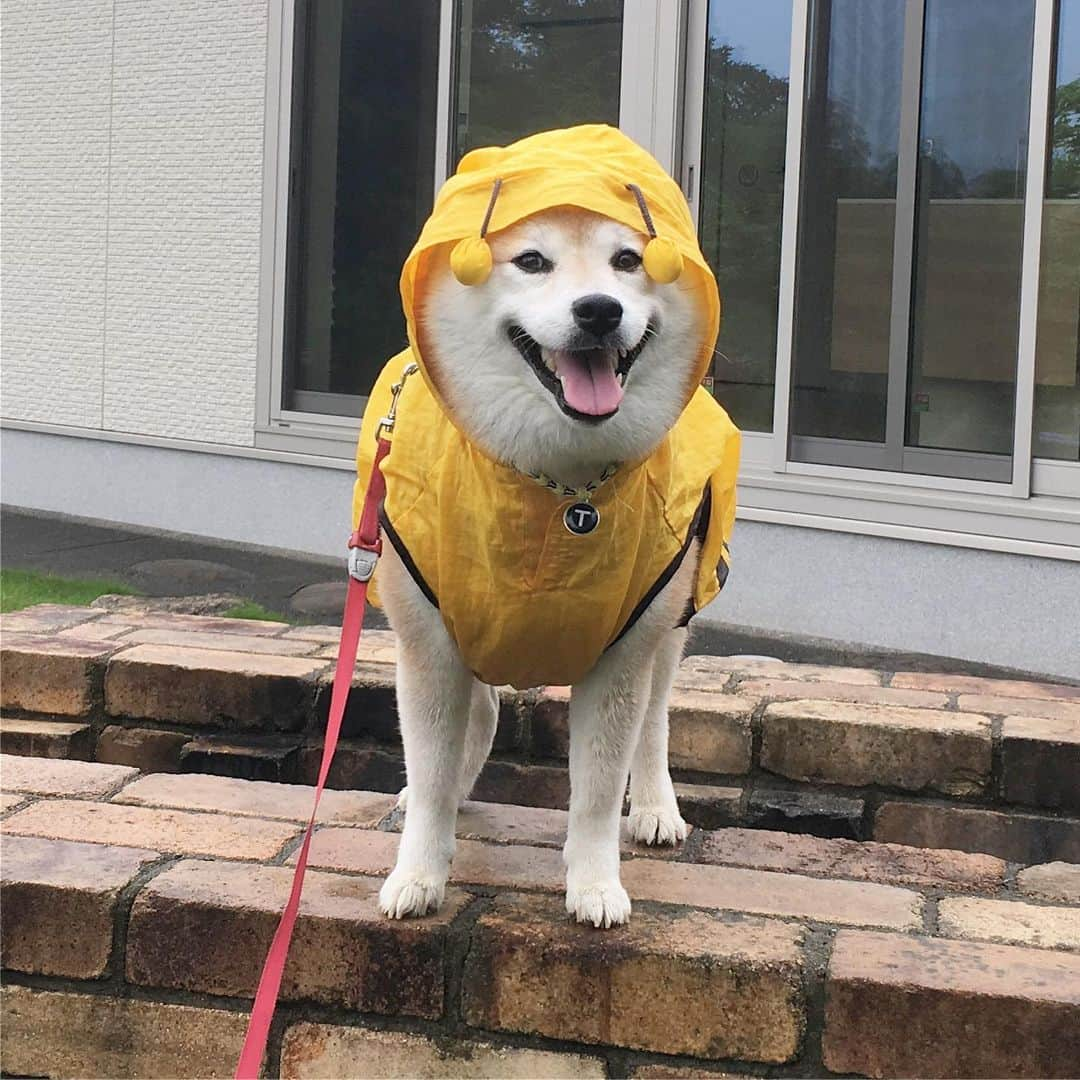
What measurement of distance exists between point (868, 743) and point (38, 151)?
7.36 metres

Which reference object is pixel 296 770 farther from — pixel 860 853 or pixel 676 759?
pixel 860 853

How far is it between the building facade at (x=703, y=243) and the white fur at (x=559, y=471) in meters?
3.54

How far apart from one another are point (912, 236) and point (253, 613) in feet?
11.3

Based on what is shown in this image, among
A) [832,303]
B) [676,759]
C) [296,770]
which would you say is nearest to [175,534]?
[832,303]

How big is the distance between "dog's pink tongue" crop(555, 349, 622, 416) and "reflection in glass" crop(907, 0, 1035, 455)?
4.36 metres

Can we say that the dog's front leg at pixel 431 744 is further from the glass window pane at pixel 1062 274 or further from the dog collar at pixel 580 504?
the glass window pane at pixel 1062 274

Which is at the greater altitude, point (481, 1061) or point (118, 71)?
point (118, 71)

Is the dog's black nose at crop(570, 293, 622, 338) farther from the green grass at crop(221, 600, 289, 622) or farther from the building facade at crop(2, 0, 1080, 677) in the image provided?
the building facade at crop(2, 0, 1080, 677)

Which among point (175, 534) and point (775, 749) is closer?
point (775, 749)

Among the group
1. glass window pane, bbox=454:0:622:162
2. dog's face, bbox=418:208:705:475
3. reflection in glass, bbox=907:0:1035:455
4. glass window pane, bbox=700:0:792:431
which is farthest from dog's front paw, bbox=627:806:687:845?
glass window pane, bbox=454:0:622:162

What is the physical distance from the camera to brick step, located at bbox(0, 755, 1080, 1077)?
2.09 m

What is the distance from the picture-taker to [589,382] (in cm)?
200

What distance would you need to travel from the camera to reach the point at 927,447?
618 centimetres

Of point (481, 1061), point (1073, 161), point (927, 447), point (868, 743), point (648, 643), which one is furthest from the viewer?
point (927, 447)
